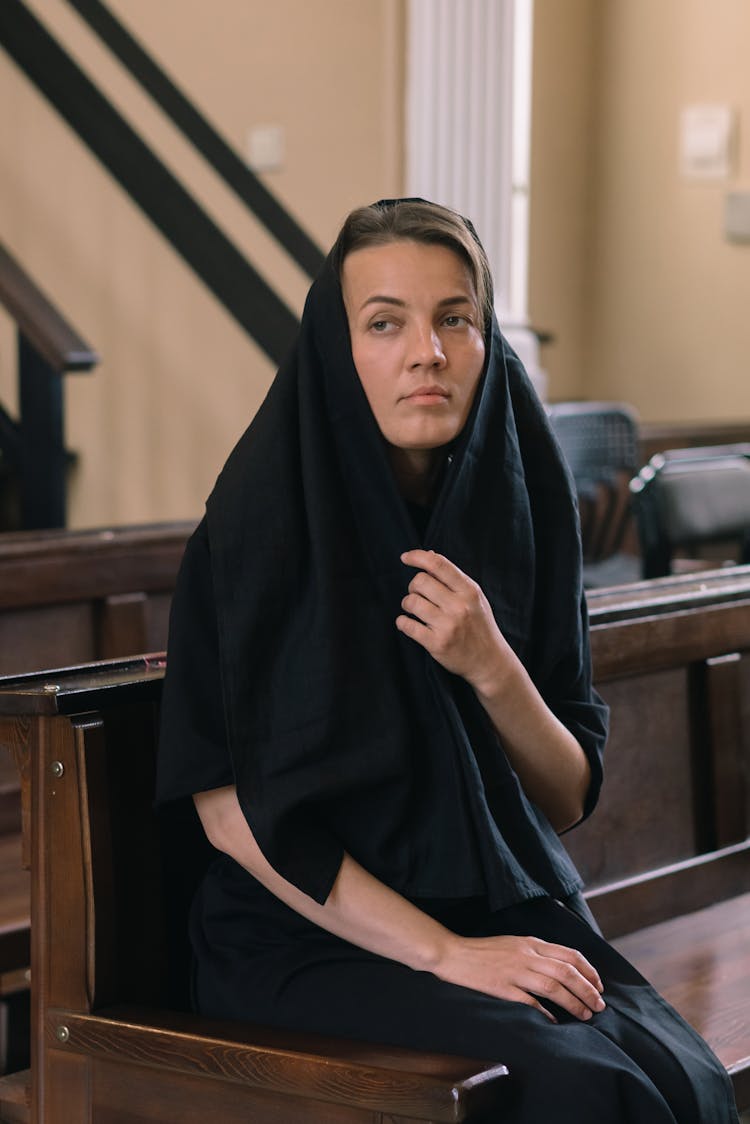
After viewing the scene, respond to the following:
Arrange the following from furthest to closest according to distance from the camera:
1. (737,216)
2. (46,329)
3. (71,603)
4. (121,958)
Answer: (737,216) < (46,329) < (71,603) < (121,958)

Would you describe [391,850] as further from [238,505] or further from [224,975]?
[238,505]

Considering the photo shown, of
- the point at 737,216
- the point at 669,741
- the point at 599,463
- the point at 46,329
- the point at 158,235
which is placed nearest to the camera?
the point at 669,741

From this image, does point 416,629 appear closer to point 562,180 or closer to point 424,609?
point 424,609

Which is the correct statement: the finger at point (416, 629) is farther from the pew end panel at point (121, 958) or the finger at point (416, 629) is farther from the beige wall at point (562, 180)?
the beige wall at point (562, 180)

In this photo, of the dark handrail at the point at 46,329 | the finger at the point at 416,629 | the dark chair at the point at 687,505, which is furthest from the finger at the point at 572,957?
the dark handrail at the point at 46,329

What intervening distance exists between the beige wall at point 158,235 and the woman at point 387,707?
332cm

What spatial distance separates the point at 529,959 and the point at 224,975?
31 cm

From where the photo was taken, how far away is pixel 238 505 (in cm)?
156

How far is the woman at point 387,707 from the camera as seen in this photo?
1.53 meters

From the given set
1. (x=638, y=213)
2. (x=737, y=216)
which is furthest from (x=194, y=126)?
(x=638, y=213)

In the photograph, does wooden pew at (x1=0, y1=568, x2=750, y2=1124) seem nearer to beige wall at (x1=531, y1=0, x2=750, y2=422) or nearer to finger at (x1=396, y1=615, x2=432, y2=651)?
finger at (x1=396, y1=615, x2=432, y2=651)

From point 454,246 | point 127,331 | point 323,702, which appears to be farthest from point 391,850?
point 127,331

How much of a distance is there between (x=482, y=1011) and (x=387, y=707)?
11.4 inches

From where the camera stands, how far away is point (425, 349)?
158 centimetres
